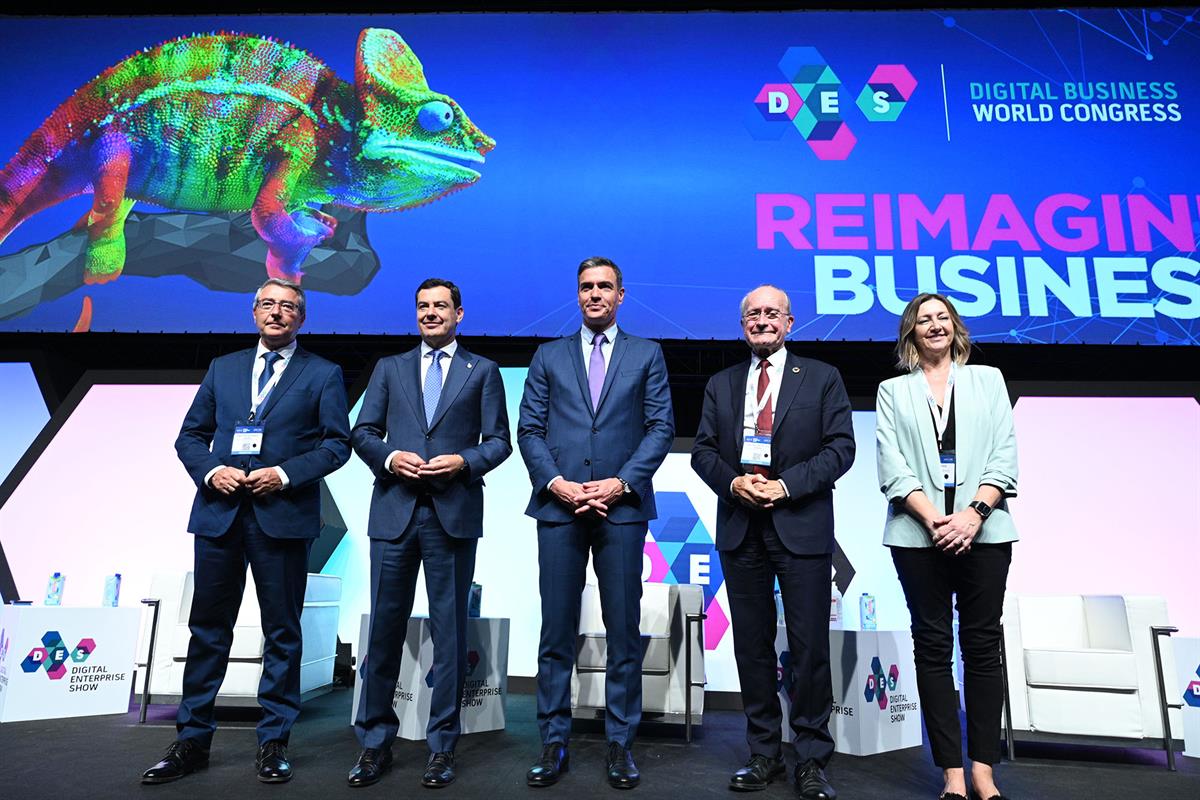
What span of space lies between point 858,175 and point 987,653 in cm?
358

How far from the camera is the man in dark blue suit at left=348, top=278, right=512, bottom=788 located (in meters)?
2.43

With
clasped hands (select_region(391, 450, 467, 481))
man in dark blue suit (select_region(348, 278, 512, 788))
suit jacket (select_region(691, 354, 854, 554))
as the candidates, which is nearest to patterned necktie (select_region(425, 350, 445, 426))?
man in dark blue suit (select_region(348, 278, 512, 788))

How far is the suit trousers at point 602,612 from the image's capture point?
2.37m

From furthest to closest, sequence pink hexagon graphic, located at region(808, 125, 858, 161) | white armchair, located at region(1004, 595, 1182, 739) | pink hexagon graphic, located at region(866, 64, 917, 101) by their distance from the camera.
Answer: pink hexagon graphic, located at region(866, 64, 917, 101) → pink hexagon graphic, located at region(808, 125, 858, 161) → white armchair, located at region(1004, 595, 1182, 739)

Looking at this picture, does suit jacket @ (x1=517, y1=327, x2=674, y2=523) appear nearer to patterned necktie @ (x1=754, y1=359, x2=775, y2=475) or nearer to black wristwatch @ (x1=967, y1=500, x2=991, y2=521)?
patterned necktie @ (x1=754, y1=359, x2=775, y2=475)

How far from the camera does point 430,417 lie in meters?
2.63

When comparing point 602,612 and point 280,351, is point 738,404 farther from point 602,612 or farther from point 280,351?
point 280,351

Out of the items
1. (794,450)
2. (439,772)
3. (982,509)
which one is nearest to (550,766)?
(439,772)

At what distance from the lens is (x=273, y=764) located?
2.34m

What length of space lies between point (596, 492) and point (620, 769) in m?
0.84

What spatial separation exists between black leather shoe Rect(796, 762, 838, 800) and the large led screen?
293 centimetres

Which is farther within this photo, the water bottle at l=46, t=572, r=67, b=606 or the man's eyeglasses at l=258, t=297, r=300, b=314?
the water bottle at l=46, t=572, r=67, b=606

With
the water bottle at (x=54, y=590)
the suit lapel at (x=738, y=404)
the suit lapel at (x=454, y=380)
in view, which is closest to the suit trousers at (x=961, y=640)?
the suit lapel at (x=738, y=404)

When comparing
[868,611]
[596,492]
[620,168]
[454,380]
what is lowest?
[868,611]
